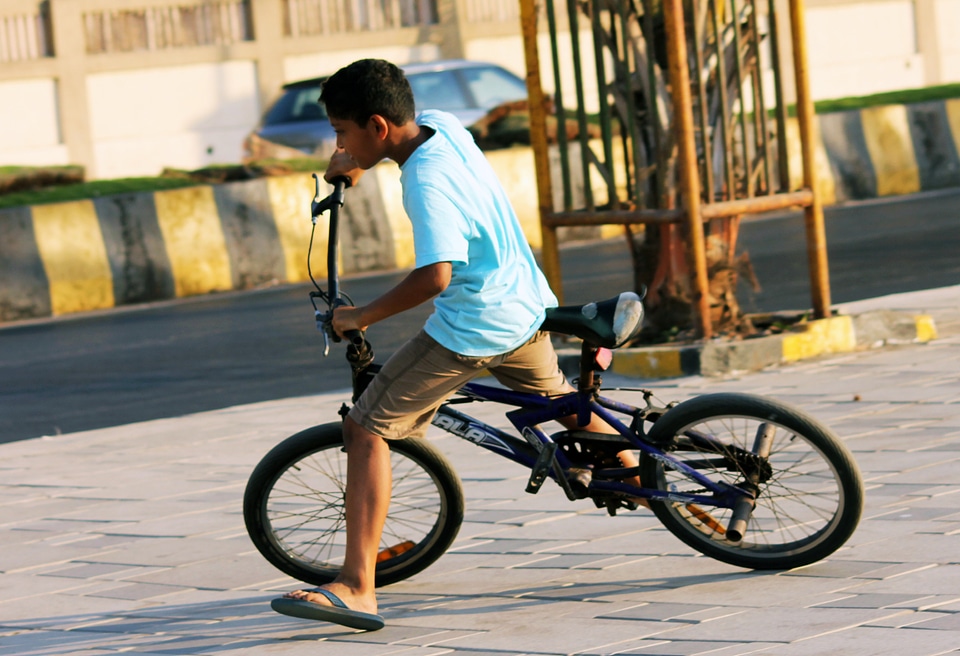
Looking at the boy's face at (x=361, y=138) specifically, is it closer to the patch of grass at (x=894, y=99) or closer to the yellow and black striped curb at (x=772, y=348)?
the yellow and black striped curb at (x=772, y=348)

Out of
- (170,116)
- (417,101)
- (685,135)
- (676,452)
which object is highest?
(170,116)

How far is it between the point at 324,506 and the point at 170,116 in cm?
2699

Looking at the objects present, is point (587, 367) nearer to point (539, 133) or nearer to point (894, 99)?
point (539, 133)

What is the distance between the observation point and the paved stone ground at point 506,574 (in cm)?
460

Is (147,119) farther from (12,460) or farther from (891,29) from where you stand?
(12,460)

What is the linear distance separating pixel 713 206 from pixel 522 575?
3.78 meters

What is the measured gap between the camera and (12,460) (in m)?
8.19

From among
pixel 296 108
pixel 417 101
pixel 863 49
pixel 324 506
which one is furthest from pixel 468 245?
pixel 863 49

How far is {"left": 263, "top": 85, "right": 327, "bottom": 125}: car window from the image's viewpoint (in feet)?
64.1

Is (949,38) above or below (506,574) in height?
above

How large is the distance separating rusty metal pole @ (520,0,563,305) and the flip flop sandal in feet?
14.7

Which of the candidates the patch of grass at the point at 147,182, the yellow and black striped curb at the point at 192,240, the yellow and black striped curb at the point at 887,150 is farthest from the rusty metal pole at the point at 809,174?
the yellow and black striped curb at the point at 887,150

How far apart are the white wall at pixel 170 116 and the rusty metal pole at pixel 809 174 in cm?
2312

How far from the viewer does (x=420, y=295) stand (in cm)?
476
